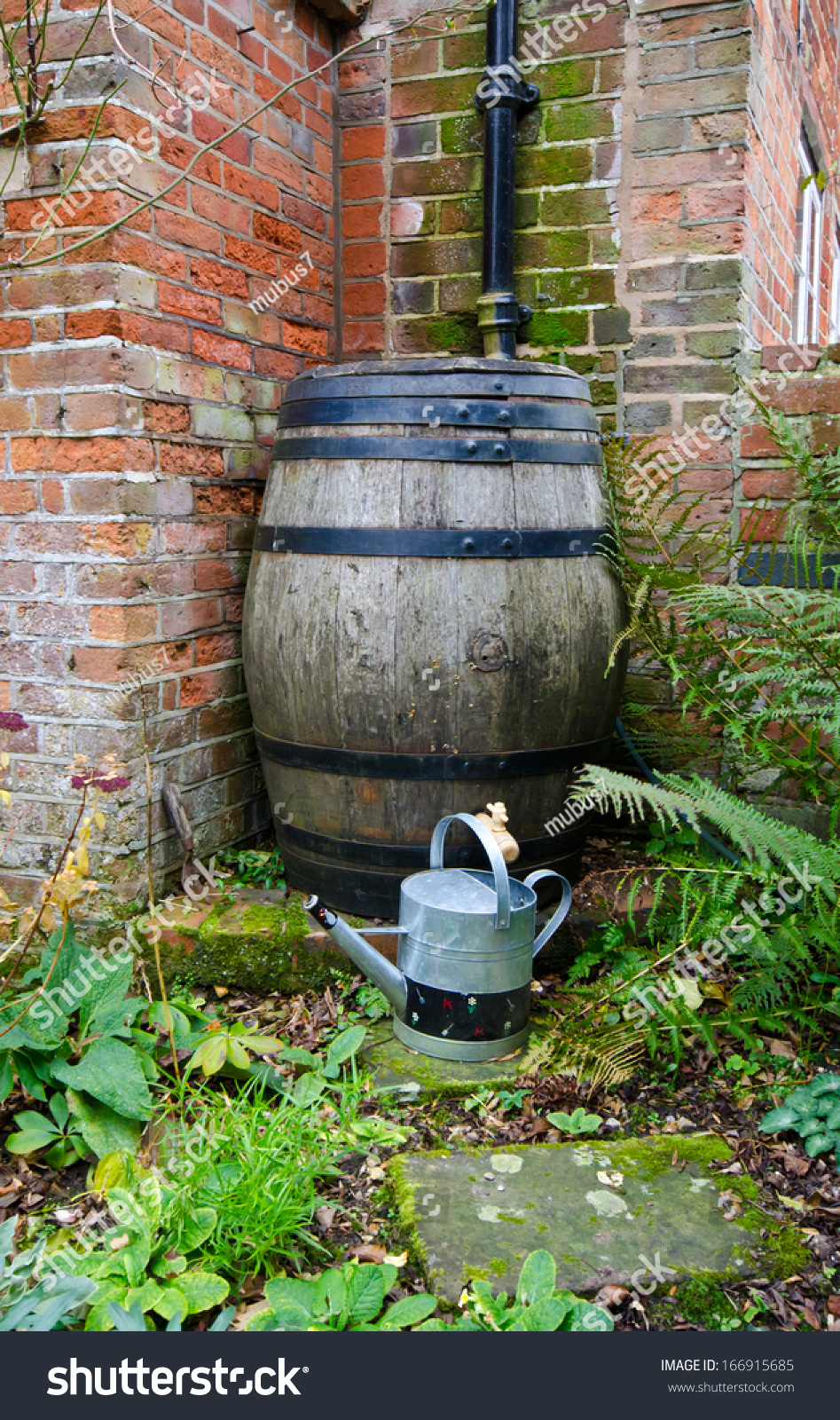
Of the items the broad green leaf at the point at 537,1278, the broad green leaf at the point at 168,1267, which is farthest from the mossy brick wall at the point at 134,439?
the broad green leaf at the point at 537,1278

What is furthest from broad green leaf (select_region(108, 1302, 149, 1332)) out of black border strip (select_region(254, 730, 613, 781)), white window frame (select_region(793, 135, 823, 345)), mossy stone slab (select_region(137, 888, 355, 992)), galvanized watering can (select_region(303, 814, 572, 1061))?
white window frame (select_region(793, 135, 823, 345))

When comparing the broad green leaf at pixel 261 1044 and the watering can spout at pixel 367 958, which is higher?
the watering can spout at pixel 367 958

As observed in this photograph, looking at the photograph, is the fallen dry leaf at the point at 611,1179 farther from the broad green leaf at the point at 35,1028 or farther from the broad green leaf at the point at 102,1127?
the broad green leaf at the point at 35,1028

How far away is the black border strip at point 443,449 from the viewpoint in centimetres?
193

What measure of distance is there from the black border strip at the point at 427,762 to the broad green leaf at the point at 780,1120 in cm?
74

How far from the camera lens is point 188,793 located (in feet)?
7.27

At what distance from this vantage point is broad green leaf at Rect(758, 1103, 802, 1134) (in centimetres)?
157

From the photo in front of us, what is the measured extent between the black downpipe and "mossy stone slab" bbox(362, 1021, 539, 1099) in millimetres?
1655

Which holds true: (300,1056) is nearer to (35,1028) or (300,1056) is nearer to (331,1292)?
(35,1028)

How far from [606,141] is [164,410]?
1280 mm

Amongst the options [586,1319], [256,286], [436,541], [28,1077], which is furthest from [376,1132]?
[256,286]

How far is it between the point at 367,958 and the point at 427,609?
0.65 metres

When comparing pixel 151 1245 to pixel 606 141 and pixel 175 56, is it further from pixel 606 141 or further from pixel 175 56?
pixel 606 141

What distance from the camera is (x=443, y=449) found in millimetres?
1932
